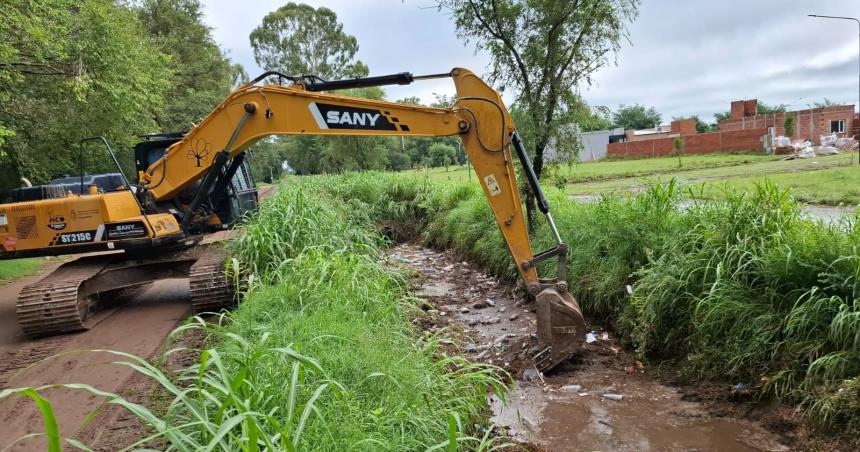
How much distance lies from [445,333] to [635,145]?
37875 millimetres

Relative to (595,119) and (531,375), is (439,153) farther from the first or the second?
(531,375)

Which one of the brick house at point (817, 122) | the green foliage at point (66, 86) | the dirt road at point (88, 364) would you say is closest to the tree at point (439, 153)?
the brick house at point (817, 122)

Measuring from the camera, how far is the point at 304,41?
43.0 meters

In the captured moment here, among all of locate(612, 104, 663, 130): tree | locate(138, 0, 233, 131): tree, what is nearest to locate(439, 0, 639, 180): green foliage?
locate(138, 0, 233, 131): tree

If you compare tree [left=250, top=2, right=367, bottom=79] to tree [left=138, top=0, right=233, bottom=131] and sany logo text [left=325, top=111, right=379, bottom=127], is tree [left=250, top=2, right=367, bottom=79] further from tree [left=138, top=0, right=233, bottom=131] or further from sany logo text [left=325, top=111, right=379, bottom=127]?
sany logo text [left=325, top=111, right=379, bottom=127]

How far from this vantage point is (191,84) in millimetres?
27469

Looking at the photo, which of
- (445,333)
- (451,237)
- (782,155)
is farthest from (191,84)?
(782,155)

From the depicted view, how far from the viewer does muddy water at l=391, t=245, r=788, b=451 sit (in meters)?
3.71

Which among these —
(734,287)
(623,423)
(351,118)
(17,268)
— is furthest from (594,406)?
(17,268)

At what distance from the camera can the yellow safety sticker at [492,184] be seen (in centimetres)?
538

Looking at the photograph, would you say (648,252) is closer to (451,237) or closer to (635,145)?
(451,237)

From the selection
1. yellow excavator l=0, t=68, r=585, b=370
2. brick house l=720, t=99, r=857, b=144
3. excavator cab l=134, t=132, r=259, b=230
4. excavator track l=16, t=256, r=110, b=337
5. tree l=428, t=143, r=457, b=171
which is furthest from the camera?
tree l=428, t=143, r=457, b=171

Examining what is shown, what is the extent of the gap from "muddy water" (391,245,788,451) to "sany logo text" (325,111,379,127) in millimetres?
2359

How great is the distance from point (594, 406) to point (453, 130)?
2.91m
